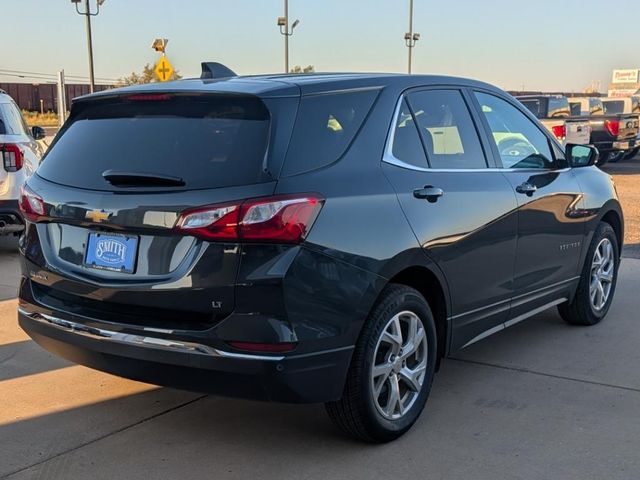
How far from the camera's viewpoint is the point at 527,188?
15.1 ft

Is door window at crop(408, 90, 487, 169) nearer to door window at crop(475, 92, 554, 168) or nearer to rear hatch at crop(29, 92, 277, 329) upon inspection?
door window at crop(475, 92, 554, 168)

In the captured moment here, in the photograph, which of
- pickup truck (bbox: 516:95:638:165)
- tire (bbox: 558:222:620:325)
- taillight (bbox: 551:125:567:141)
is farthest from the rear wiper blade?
pickup truck (bbox: 516:95:638:165)

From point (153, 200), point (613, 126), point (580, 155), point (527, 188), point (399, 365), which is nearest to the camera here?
point (153, 200)

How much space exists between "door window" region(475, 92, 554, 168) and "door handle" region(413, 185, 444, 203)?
2.97 ft

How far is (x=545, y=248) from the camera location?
189 inches

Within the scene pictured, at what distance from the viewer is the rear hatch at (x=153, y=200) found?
10.0ft

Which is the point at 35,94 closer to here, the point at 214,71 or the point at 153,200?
the point at 214,71

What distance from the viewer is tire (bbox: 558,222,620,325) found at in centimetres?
548

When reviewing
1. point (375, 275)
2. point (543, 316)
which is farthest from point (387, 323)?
point (543, 316)

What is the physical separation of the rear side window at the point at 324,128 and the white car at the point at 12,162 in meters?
5.69

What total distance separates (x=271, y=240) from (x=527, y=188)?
221 centimetres

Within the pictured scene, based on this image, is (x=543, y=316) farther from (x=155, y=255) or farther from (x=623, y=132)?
(x=623, y=132)

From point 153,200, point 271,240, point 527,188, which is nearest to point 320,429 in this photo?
point 271,240

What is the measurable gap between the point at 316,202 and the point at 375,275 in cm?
45
